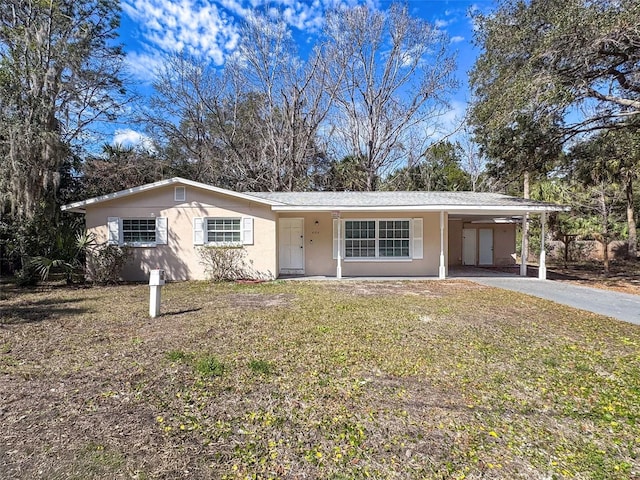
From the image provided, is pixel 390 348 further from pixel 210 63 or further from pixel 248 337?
pixel 210 63

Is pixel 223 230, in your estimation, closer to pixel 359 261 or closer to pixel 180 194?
pixel 180 194

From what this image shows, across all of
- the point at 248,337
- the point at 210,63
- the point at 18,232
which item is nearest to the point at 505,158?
the point at 248,337

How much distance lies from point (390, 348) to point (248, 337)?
2.02 metres

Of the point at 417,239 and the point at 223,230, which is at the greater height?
the point at 223,230

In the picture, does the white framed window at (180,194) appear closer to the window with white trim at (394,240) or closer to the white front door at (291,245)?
the white front door at (291,245)

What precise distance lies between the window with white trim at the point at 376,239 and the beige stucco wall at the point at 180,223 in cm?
260

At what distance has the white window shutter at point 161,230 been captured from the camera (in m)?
10.9

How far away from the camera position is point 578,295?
8531 millimetres

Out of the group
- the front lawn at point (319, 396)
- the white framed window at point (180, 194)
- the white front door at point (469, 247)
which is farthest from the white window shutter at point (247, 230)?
the white front door at point (469, 247)

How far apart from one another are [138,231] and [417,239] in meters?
8.93

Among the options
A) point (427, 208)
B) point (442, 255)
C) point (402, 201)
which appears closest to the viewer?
point (427, 208)

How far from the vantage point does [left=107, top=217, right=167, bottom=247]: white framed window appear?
1082 cm

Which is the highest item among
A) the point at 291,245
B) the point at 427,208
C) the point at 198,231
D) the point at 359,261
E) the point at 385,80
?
the point at 385,80

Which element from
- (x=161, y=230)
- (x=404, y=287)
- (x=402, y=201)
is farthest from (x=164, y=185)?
(x=404, y=287)
